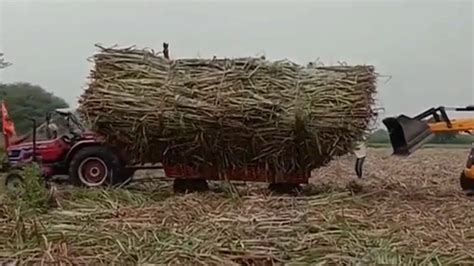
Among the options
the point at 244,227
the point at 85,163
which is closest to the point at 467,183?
the point at 244,227

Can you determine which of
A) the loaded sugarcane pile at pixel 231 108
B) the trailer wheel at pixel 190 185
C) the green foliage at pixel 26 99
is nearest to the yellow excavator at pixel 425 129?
the loaded sugarcane pile at pixel 231 108

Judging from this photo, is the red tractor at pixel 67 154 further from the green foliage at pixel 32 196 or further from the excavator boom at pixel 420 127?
the excavator boom at pixel 420 127

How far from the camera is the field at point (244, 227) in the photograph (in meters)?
4.70

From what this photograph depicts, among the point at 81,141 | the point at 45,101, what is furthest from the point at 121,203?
the point at 45,101

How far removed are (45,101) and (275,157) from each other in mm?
9289

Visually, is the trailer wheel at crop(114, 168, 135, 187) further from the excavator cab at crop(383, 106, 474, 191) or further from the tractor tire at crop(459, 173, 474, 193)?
the tractor tire at crop(459, 173, 474, 193)

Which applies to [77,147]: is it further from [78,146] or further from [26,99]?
[26,99]

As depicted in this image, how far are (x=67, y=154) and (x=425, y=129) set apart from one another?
14.3ft

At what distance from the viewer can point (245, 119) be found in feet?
25.4

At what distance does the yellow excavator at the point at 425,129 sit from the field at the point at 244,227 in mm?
322

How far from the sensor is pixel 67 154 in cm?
957

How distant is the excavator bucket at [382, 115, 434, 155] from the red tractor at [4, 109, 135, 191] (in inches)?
118

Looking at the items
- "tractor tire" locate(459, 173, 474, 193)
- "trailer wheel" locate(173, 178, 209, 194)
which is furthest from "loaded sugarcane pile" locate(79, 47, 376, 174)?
"tractor tire" locate(459, 173, 474, 193)

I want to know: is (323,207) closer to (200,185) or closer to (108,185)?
(200,185)
